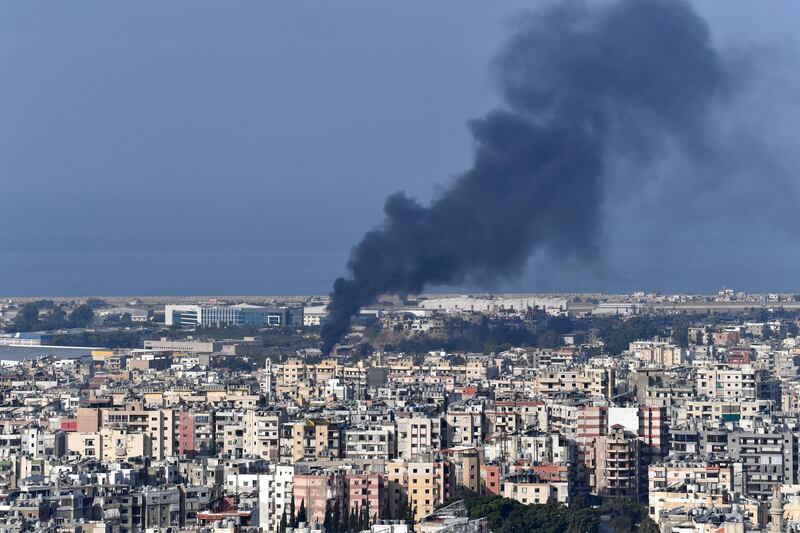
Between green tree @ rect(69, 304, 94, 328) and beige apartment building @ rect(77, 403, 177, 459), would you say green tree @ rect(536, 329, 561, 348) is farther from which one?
beige apartment building @ rect(77, 403, 177, 459)

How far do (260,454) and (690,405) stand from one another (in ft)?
27.2

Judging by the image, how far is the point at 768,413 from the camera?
48.9m

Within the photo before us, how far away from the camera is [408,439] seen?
142ft

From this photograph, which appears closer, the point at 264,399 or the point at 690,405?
the point at 690,405

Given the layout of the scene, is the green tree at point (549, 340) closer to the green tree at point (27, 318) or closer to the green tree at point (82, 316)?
the green tree at point (27, 318)

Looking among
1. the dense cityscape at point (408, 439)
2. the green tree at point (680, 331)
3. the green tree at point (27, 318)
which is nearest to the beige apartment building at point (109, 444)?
the dense cityscape at point (408, 439)

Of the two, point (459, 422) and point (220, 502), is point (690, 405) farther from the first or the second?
point (220, 502)

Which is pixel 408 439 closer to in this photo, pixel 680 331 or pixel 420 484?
pixel 420 484

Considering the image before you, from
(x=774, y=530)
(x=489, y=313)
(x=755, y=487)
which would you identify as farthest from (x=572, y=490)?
(x=489, y=313)

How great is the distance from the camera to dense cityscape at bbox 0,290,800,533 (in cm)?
3569

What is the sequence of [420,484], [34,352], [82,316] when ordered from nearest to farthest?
[420,484], [34,352], [82,316]

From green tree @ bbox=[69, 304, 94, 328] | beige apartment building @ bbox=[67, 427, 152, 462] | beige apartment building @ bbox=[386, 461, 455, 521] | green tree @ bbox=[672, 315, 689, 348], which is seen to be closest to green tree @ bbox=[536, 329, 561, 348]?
green tree @ bbox=[672, 315, 689, 348]

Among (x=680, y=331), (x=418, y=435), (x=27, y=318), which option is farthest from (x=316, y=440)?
(x=27, y=318)

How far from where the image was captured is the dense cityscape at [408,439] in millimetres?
35688
